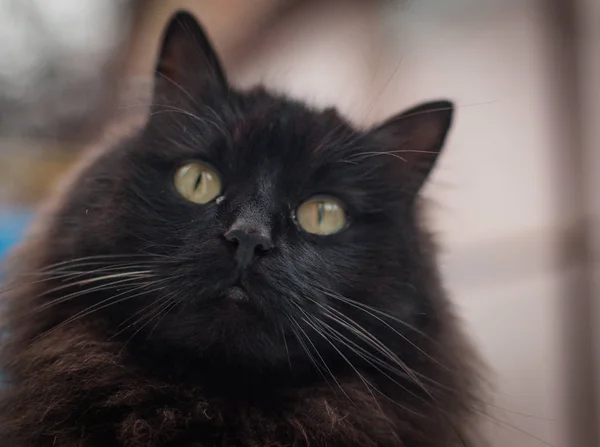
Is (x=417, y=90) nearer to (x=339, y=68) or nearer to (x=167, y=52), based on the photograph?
(x=339, y=68)

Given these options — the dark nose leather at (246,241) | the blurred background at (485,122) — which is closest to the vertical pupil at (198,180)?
the dark nose leather at (246,241)

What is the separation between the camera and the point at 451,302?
134cm

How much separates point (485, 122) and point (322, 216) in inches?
54.2

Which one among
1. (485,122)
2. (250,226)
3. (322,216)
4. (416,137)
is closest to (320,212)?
(322,216)

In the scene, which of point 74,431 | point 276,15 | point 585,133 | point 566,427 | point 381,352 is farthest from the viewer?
point 276,15

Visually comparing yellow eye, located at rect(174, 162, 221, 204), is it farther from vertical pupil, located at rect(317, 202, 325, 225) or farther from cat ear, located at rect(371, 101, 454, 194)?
cat ear, located at rect(371, 101, 454, 194)

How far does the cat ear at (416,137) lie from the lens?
52.3 inches

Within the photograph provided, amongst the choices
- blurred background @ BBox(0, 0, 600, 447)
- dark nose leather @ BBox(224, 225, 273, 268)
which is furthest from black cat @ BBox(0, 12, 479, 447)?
blurred background @ BBox(0, 0, 600, 447)

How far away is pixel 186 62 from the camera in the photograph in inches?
53.2

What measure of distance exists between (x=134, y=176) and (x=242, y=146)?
0.24 meters

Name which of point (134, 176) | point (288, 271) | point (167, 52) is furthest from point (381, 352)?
point (167, 52)

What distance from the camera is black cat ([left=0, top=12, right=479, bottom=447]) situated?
101cm

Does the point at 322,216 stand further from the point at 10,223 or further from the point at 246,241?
the point at 10,223

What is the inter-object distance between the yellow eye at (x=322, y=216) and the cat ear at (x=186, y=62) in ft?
1.21
